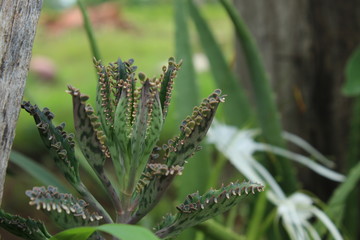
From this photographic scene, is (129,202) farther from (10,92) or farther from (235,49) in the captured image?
(235,49)

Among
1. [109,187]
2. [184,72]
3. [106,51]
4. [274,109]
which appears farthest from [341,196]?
[106,51]

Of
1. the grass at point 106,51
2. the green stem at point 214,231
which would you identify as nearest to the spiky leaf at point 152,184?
the green stem at point 214,231

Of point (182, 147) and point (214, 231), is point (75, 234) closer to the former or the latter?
point (182, 147)

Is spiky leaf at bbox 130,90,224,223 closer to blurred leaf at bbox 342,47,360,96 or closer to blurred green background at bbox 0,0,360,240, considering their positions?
blurred green background at bbox 0,0,360,240

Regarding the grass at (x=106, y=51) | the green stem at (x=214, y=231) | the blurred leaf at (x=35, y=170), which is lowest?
the green stem at (x=214, y=231)

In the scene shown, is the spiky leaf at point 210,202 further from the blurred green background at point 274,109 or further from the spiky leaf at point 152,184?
the blurred green background at point 274,109
